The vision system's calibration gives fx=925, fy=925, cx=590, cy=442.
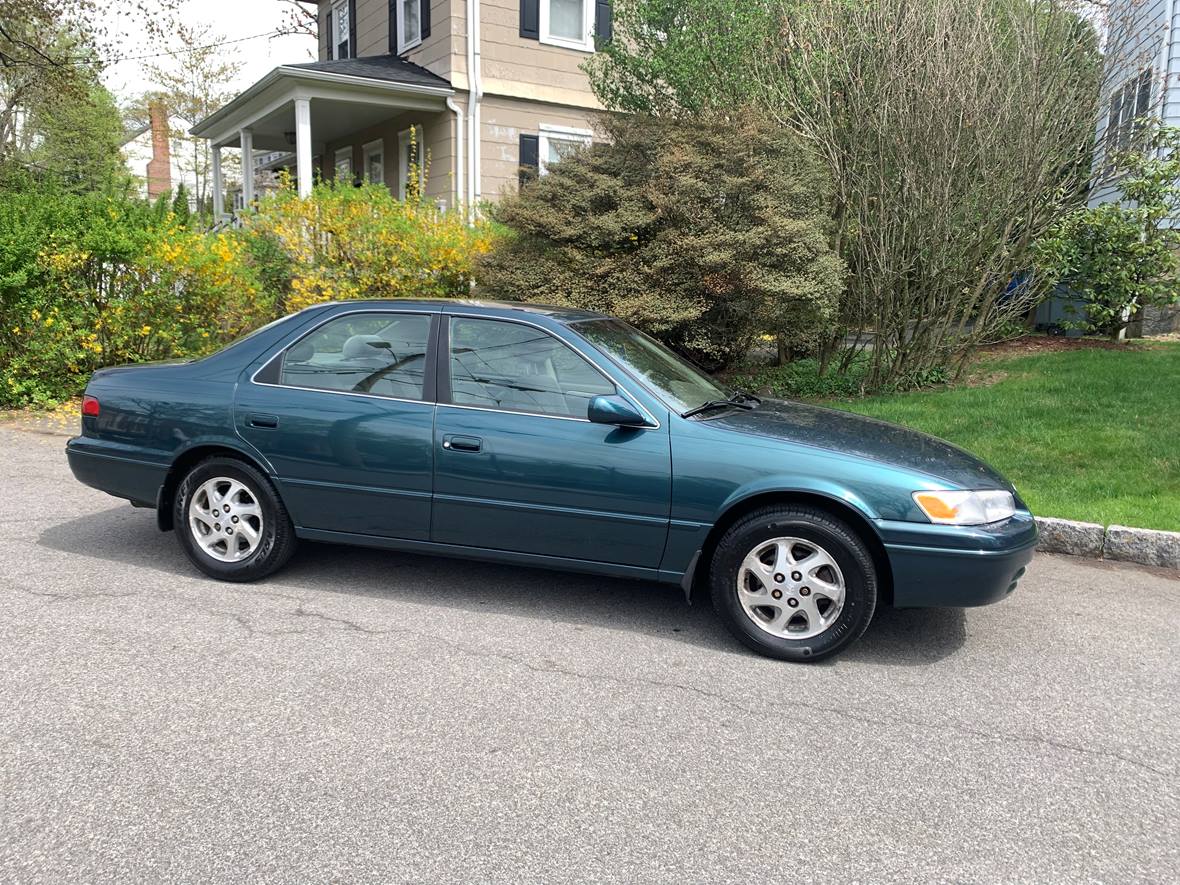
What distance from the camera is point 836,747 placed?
3330mm

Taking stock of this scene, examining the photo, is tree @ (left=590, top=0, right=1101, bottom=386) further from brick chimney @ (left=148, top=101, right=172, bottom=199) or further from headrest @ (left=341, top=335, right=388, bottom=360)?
brick chimney @ (left=148, top=101, right=172, bottom=199)

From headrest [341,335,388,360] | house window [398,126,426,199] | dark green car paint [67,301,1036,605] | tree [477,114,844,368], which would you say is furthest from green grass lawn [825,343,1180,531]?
house window [398,126,426,199]

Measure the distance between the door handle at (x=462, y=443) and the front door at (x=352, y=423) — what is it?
85 mm

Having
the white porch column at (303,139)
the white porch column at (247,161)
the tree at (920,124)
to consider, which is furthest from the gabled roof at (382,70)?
the tree at (920,124)

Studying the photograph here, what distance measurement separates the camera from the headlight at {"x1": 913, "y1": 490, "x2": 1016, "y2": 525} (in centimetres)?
398

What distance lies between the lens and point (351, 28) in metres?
20.7

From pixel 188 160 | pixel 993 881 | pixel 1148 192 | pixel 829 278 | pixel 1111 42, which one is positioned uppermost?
pixel 188 160

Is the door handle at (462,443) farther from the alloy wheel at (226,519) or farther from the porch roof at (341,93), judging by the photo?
the porch roof at (341,93)

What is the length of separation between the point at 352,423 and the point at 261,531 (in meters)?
0.80

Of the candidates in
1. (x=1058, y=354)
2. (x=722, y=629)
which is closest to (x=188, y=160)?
(x=1058, y=354)

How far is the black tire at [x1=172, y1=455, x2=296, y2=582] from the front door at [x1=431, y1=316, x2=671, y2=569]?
904mm

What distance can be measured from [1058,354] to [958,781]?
997 cm

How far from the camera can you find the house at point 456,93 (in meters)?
16.1

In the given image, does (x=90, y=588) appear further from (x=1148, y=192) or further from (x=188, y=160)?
(x=188, y=160)
